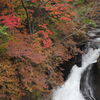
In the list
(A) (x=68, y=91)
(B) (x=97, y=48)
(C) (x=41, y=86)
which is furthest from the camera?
(B) (x=97, y=48)

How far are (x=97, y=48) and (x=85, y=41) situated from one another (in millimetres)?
948

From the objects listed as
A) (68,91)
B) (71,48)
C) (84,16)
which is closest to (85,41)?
(84,16)

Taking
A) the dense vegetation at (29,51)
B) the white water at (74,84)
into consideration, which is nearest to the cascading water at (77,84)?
the white water at (74,84)

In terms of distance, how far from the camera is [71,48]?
918 centimetres

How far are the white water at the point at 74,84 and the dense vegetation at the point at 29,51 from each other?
0.80 meters

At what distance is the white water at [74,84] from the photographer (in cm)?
797

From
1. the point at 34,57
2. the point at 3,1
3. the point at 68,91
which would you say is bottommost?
the point at 68,91

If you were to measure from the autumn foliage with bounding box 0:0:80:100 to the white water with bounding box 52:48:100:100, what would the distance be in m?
0.88

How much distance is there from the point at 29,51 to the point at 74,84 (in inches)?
152

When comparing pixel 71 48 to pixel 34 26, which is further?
pixel 71 48

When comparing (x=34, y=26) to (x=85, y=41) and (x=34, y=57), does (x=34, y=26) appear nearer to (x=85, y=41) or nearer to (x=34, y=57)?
(x=34, y=57)

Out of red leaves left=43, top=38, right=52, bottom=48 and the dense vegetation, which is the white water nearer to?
the dense vegetation

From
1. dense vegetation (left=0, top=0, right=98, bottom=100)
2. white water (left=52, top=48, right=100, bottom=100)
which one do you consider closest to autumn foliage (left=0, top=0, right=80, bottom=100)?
dense vegetation (left=0, top=0, right=98, bottom=100)

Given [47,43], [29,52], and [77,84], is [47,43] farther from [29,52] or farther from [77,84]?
[77,84]
